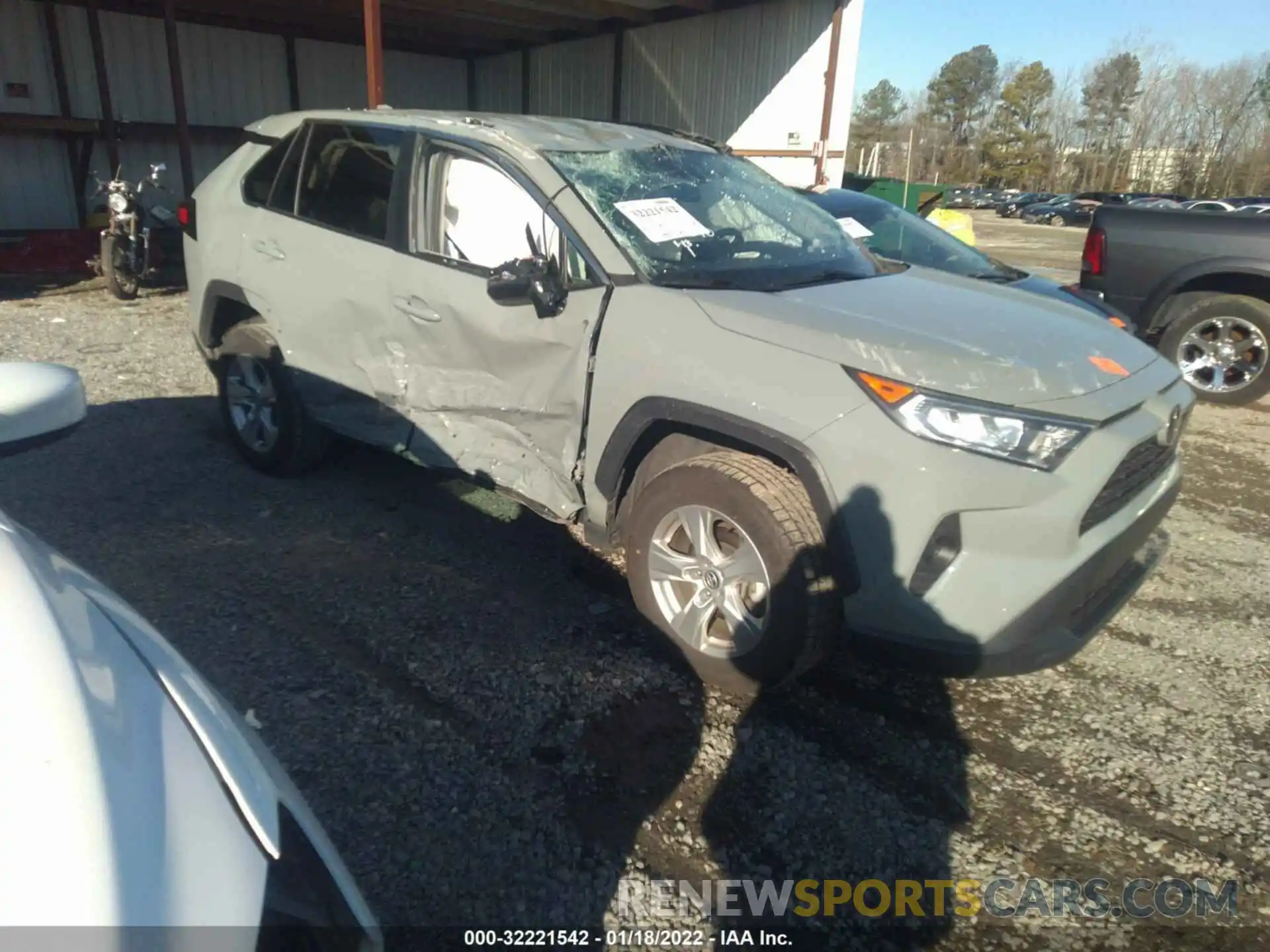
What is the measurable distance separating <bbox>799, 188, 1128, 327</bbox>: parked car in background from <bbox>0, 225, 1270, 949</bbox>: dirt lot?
2.35 metres

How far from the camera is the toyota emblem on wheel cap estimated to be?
287 centimetres

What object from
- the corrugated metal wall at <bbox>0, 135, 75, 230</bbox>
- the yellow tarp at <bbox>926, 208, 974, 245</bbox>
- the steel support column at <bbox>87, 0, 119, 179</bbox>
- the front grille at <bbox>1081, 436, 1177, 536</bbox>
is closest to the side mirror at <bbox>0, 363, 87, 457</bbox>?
the front grille at <bbox>1081, 436, 1177, 536</bbox>

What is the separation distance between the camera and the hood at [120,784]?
1.07 metres

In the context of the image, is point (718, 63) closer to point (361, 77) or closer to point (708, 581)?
point (361, 77)

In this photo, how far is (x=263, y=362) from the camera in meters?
4.38

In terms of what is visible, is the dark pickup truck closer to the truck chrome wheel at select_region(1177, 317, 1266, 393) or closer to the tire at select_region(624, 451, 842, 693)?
the truck chrome wheel at select_region(1177, 317, 1266, 393)

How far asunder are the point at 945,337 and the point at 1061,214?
4756 centimetres

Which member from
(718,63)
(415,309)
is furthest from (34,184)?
(415,309)

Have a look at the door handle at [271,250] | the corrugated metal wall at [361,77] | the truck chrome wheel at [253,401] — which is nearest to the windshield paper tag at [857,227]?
the door handle at [271,250]

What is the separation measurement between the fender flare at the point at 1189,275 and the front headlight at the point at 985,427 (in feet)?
17.4

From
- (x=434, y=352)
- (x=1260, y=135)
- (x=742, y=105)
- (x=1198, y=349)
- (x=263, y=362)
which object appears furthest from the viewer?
(x=1260, y=135)

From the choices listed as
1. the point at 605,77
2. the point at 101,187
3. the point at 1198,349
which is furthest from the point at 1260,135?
the point at 101,187

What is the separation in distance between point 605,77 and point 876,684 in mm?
14683

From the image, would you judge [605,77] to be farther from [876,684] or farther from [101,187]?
[876,684]
